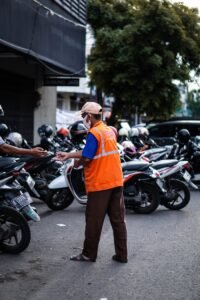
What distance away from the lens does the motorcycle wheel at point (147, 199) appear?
9.46 metres

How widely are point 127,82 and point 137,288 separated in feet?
44.1

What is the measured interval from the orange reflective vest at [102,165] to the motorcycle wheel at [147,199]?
10.8 feet

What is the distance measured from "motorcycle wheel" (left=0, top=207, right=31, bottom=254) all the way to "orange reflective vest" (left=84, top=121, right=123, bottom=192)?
0.90 meters

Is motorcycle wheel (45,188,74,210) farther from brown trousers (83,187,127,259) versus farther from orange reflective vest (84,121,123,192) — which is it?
orange reflective vest (84,121,123,192)

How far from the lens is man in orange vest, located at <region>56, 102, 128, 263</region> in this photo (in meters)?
6.14

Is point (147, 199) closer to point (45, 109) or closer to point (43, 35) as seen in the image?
point (43, 35)

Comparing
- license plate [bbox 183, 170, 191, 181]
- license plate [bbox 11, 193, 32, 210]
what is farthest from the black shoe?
license plate [bbox 183, 170, 191, 181]

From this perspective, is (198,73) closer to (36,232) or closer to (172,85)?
(172,85)

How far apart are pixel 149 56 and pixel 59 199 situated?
894cm

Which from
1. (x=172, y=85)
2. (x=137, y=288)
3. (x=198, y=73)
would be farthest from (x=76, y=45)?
(x=137, y=288)

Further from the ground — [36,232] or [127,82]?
[127,82]

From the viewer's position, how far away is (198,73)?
20328 millimetres

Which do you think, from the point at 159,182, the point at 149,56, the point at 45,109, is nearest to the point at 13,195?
the point at 159,182

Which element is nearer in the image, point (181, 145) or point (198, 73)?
point (181, 145)
